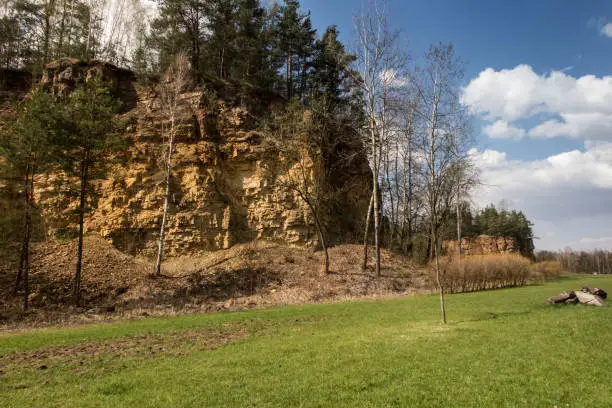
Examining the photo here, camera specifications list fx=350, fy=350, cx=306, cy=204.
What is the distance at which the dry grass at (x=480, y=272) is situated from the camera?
21766 mm

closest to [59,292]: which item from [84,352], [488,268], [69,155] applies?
[69,155]

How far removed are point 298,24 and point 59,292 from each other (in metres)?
28.4

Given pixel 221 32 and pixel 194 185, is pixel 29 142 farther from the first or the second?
pixel 221 32

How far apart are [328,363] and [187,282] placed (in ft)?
49.6

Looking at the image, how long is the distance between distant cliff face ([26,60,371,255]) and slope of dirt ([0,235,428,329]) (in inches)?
52.0

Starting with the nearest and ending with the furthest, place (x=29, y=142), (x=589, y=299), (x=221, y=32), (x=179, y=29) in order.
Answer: (x=589, y=299)
(x=29, y=142)
(x=179, y=29)
(x=221, y=32)

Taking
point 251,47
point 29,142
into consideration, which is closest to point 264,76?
point 251,47

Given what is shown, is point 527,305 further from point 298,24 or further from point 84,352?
point 298,24

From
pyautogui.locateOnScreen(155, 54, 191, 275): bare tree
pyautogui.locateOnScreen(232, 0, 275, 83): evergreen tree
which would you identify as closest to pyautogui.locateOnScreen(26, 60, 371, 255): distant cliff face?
pyautogui.locateOnScreen(155, 54, 191, 275): bare tree

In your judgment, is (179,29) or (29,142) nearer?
(29,142)

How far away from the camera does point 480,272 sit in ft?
74.0

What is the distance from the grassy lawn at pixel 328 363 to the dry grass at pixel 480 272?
30.5 feet

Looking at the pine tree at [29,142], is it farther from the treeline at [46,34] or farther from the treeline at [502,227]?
the treeline at [502,227]

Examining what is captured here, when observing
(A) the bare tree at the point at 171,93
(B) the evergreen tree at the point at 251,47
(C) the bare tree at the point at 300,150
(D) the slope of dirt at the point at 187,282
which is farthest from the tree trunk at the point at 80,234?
(B) the evergreen tree at the point at 251,47
